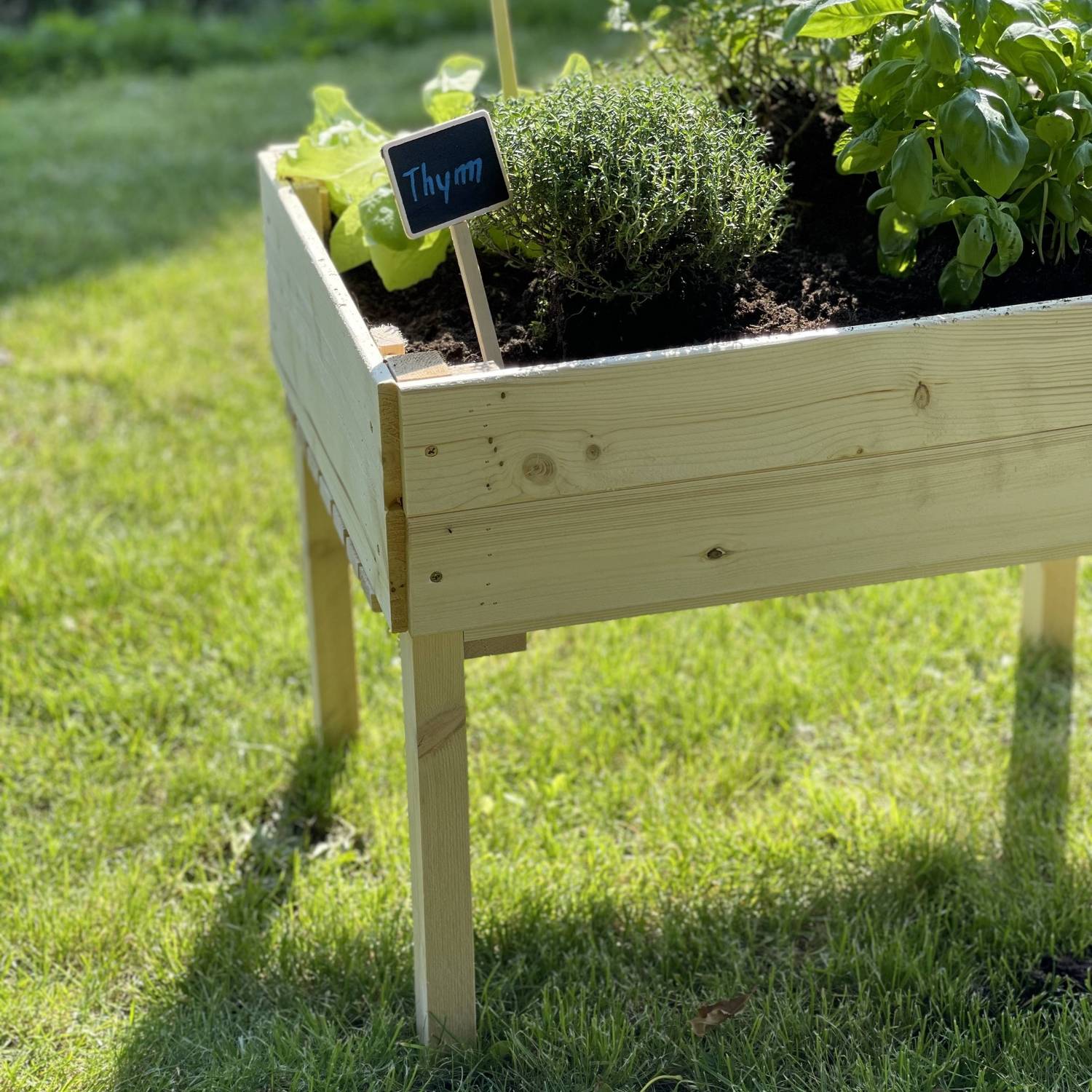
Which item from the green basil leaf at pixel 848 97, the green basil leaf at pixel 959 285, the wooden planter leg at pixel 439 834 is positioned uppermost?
the green basil leaf at pixel 848 97

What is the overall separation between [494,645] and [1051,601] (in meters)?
1.39

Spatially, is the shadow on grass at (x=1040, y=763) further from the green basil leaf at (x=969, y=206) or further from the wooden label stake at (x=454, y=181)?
the wooden label stake at (x=454, y=181)

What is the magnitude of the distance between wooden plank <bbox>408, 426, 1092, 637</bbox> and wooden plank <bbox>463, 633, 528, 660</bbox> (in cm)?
4

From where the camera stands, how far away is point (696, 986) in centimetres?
191

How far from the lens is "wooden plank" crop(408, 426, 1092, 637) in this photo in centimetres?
147

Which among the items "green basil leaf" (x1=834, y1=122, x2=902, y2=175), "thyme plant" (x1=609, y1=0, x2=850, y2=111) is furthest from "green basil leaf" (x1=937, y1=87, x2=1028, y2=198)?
"thyme plant" (x1=609, y1=0, x2=850, y2=111)

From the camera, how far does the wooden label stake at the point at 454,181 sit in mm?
1477

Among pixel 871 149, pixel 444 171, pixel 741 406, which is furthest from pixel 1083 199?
pixel 444 171

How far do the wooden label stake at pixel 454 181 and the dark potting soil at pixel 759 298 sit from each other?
0.37ft

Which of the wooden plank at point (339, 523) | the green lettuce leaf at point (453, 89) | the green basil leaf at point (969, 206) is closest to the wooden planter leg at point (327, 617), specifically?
the wooden plank at point (339, 523)

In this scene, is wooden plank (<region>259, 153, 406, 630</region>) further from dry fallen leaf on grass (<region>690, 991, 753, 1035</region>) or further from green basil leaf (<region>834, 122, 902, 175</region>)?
dry fallen leaf on grass (<region>690, 991, 753, 1035</region>)

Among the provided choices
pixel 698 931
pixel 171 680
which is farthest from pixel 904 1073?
pixel 171 680

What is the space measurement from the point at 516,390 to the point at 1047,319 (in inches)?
23.0

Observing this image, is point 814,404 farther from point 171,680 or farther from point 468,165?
point 171,680
